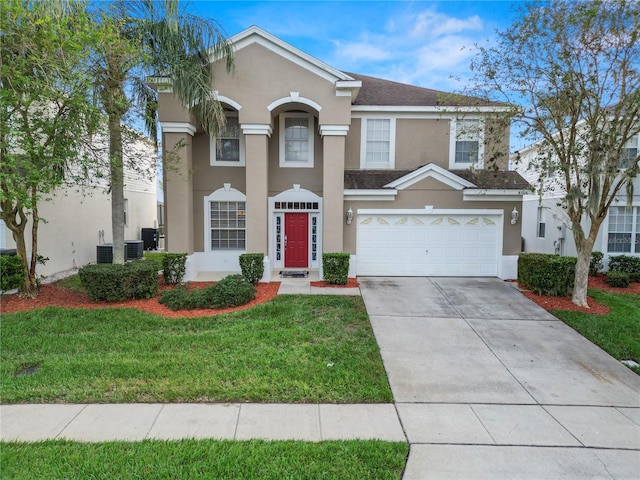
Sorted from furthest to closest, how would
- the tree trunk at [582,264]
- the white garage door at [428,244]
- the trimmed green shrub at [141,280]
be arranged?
the white garage door at [428,244]
the tree trunk at [582,264]
the trimmed green shrub at [141,280]

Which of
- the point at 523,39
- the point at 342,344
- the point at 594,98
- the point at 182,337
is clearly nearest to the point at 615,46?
the point at 594,98

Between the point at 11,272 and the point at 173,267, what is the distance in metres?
→ 3.76

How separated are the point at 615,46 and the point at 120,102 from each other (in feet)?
37.1

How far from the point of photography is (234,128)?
1262cm

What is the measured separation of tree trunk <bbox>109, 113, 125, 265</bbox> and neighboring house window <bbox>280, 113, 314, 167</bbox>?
526 cm

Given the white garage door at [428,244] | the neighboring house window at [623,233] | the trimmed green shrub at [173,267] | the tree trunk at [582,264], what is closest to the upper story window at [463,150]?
the white garage door at [428,244]

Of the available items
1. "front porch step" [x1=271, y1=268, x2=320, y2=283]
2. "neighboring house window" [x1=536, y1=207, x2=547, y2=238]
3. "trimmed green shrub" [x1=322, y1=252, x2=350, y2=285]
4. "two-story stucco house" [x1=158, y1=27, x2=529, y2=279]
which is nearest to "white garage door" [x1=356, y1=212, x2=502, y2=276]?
"two-story stucco house" [x1=158, y1=27, x2=529, y2=279]

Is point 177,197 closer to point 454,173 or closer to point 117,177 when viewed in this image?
point 117,177

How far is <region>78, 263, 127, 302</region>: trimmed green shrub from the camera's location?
864cm

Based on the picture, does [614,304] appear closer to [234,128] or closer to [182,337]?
[182,337]

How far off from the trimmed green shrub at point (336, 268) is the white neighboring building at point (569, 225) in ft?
20.5

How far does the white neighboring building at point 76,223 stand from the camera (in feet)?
34.0

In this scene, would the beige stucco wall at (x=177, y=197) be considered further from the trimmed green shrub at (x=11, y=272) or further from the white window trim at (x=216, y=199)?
the trimmed green shrub at (x=11, y=272)

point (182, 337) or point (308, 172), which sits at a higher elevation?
point (308, 172)
